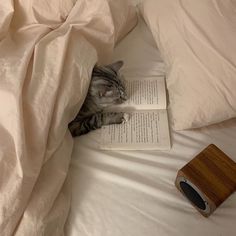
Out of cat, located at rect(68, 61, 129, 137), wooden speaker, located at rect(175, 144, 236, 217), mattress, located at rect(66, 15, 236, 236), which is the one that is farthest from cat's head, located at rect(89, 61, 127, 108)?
wooden speaker, located at rect(175, 144, 236, 217)

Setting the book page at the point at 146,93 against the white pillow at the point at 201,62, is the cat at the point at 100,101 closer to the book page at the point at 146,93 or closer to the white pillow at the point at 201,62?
the book page at the point at 146,93

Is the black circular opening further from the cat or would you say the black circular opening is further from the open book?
the cat

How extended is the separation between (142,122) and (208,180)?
0.88 ft

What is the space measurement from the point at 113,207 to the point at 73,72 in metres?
0.37

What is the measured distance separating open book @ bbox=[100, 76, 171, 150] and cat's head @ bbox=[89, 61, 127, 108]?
1.4 inches

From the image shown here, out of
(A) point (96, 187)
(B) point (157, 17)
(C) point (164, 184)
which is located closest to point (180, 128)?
(C) point (164, 184)

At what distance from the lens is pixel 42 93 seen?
677mm

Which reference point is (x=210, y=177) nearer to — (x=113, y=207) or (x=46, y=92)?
(x=113, y=207)

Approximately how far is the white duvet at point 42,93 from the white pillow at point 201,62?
0.75 feet

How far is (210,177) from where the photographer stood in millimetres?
608

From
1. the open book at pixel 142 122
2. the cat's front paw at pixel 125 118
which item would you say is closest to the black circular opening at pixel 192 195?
the open book at pixel 142 122

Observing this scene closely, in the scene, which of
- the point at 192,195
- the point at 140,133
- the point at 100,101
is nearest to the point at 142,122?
the point at 140,133

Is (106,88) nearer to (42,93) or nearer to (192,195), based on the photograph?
(42,93)

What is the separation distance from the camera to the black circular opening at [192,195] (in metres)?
0.61
